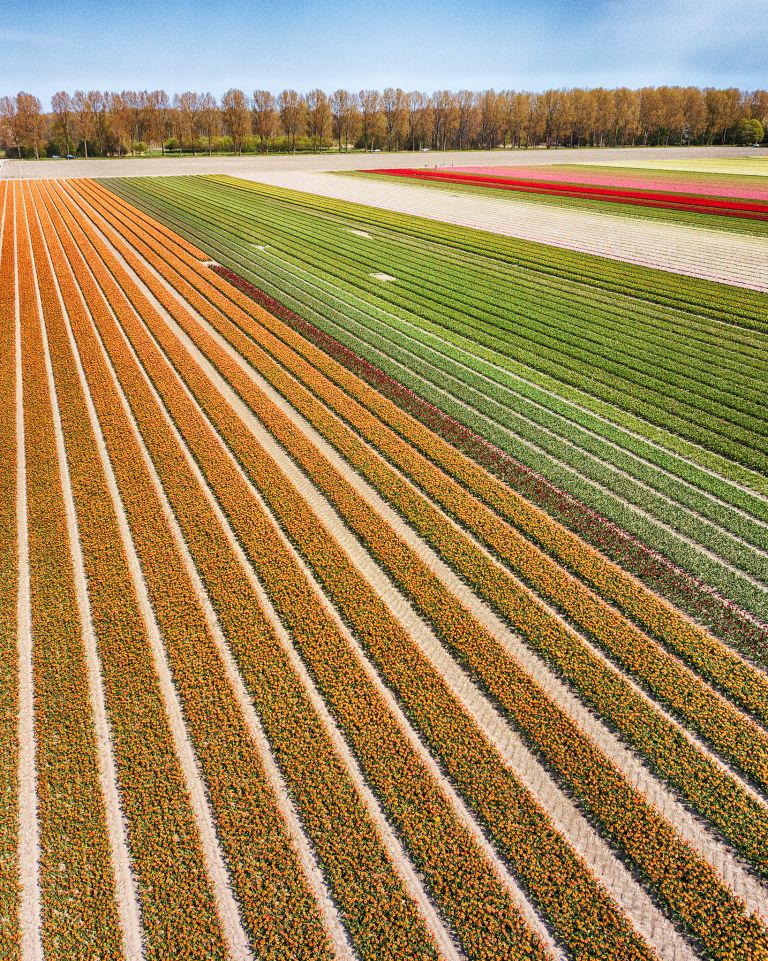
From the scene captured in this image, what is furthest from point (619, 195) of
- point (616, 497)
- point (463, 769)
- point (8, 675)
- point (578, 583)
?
point (8, 675)

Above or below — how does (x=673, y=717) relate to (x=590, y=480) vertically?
below

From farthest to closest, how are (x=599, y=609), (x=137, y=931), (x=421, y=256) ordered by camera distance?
(x=421, y=256) → (x=599, y=609) → (x=137, y=931)

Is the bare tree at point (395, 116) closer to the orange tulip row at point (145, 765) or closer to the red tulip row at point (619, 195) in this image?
the red tulip row at point (619, 195)

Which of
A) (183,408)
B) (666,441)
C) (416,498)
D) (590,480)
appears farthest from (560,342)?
(183,408)

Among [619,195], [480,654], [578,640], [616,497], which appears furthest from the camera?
[619,195]

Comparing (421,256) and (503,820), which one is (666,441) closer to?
(503,820)

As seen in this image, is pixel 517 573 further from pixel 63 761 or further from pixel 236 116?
pixel 236 116
